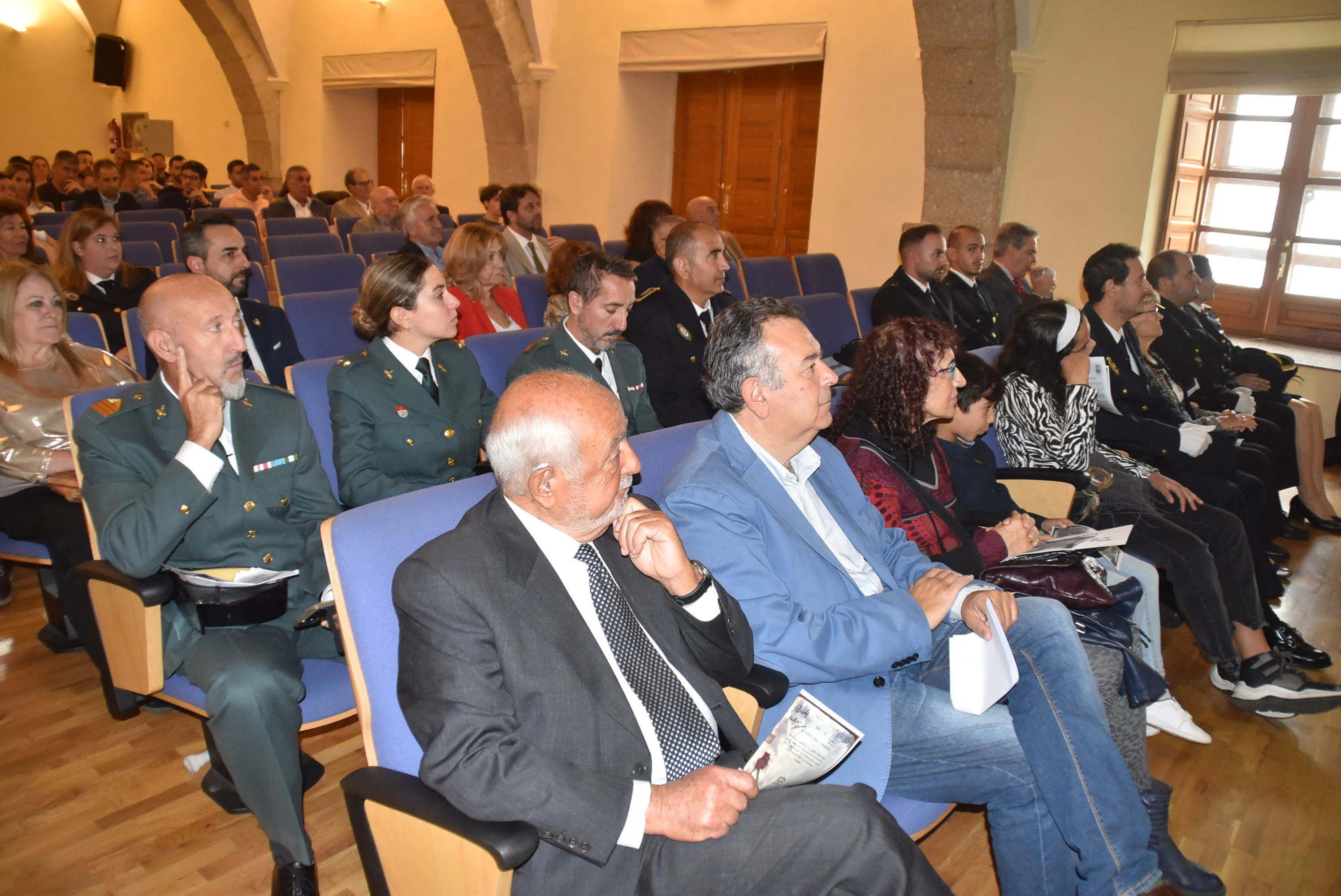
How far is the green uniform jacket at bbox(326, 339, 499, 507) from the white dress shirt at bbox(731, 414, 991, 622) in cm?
89

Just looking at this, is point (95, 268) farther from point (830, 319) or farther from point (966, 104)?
point (966, 104)

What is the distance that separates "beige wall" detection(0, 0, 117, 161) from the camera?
16219mm

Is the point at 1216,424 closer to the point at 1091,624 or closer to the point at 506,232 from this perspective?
the point at 1091,624

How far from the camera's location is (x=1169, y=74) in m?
6.46

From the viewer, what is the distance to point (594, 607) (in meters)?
1.51

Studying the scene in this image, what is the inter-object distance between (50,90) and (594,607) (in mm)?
19854

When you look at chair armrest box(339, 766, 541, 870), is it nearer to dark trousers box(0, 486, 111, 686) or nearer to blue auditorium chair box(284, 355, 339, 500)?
blue auditorium chair box(284, 355, 339, 500)

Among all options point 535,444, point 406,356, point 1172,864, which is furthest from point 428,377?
point 1172,864

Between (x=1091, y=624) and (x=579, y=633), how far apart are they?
4.19ft

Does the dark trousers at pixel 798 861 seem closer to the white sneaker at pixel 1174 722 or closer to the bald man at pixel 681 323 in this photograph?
the white sneaker at pixel 1174 722

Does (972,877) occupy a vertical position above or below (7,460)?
below

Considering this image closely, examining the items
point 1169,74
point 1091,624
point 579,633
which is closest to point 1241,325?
point 1169,74

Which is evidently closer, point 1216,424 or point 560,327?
point 560,327

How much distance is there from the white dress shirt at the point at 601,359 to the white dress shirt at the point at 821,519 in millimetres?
1071
